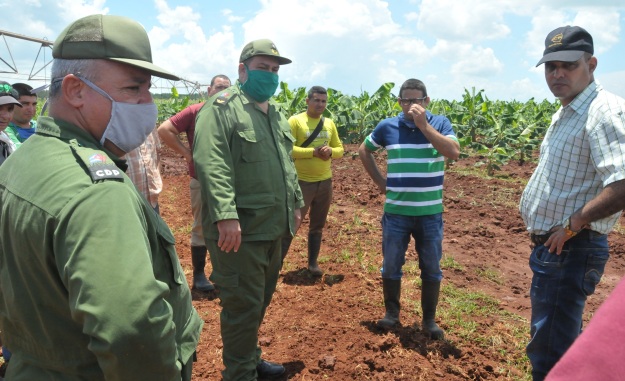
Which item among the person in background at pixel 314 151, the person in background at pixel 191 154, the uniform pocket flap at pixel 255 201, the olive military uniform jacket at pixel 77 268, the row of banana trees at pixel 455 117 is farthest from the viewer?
the row of banana trees at pixel 455 117

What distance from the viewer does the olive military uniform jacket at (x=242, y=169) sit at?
296cm

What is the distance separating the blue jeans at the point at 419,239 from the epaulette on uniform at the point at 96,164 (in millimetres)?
3065

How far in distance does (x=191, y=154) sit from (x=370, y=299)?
7.54 ft

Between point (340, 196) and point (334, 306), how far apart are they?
201 inches

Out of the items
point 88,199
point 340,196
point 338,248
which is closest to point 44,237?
point 88,199

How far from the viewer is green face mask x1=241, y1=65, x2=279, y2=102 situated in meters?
3.30

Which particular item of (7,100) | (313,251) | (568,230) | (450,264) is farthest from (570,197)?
(7,100)

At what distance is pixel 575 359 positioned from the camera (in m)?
0.72

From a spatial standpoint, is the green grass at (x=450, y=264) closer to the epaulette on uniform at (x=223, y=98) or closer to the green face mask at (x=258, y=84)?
the green face mask at (x=258, y=84)

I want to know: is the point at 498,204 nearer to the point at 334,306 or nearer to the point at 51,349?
the point at 334,306

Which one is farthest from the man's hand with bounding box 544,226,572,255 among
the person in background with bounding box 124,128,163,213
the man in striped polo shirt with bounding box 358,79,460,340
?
the person in background with bounding box 124,128,163,213

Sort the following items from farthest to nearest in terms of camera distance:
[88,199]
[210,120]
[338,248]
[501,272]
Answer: [338,248], [501,272], [210,120], [88,199]

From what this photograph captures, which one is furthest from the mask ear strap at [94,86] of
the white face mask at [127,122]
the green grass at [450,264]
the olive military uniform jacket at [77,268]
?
the green grass at [450,264]

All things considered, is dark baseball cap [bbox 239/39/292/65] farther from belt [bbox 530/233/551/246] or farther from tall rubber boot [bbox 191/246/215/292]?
tall rubber boot [bbox 191/246/215/292]
